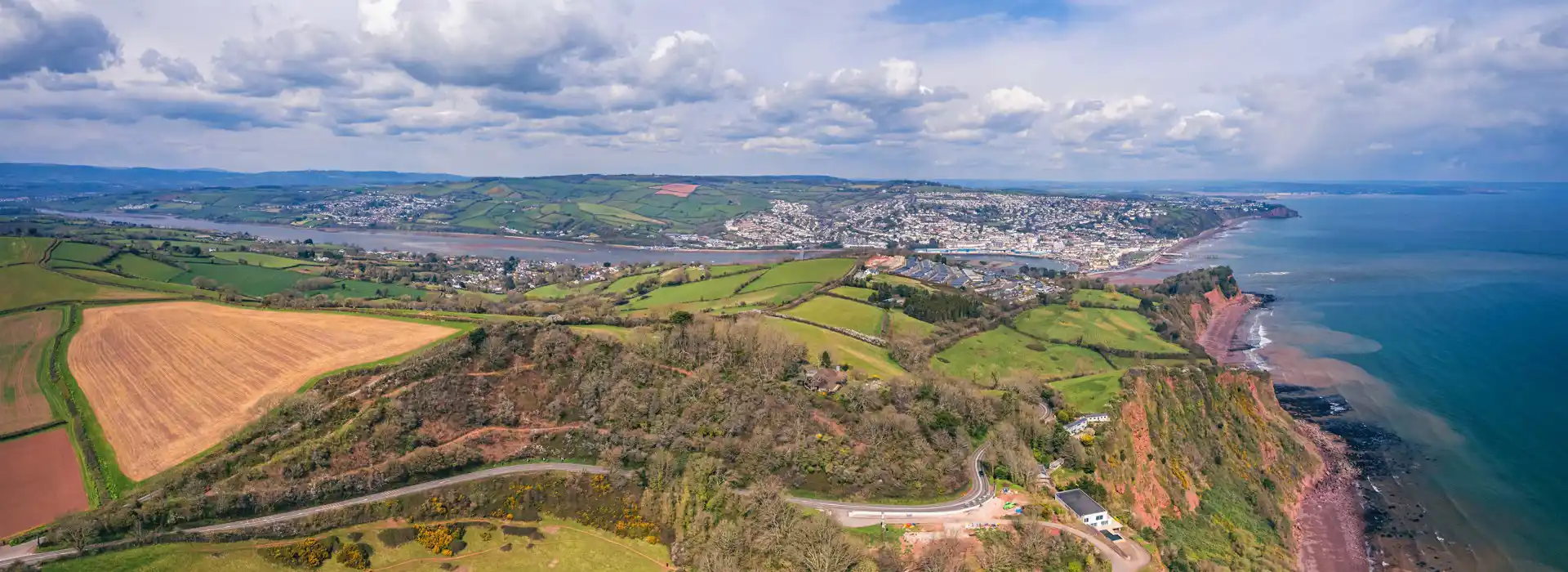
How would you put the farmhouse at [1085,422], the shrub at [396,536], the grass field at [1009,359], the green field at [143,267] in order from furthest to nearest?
the green field at [143,267], the grass field at [1009,359], the farmhouse at [1085,422], the shrub at [396,536]

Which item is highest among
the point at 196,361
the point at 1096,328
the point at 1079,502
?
the point at 196,361

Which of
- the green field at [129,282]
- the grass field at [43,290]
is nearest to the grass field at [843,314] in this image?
the green field at [129,282]

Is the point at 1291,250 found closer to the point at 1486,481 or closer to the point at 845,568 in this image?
the point at 1486,481

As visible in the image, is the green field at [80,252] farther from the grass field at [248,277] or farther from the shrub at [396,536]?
the shrub at [396,536]

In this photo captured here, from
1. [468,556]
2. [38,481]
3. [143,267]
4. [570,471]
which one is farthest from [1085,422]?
[143,267]

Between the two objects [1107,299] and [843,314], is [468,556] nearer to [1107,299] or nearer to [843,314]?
[843,314]

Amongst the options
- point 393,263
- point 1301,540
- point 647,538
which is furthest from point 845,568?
point 393,263
